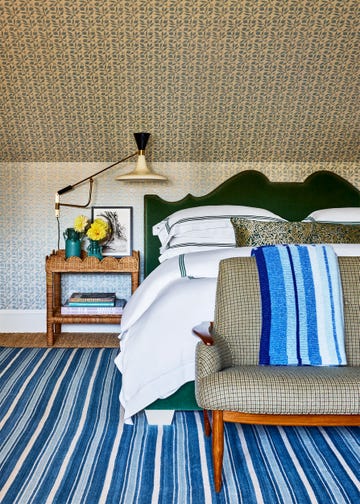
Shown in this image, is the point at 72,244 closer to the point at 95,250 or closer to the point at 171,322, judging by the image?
the point at 95,250

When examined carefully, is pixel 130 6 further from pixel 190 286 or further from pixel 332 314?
pixel 332 314

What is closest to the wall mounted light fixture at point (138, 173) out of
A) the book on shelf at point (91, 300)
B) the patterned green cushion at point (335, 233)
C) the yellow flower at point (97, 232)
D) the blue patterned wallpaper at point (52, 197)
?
the blue patterned wallpaper at point (52, 197)

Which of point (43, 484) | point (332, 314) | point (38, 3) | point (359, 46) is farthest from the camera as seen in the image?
point (359, 46)

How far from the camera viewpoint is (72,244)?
3.74m

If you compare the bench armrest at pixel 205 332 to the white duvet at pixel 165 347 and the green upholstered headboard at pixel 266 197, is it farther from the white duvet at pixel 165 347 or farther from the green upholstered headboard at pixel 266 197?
the green upholstered headboard at pixel 266 197

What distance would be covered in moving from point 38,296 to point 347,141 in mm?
2659

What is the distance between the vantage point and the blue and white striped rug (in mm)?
1694

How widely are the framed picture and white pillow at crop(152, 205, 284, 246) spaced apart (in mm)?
343

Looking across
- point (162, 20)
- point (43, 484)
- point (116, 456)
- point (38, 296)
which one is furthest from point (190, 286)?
point (38, 296)

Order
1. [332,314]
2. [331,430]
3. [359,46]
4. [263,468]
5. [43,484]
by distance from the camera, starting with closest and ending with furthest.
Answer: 1. [43,484]
2. [263,468]
3. [332,314]
4. [331,430]
5. [359,46]

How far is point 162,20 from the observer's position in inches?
117

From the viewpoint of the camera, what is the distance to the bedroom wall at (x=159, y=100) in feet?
9.75

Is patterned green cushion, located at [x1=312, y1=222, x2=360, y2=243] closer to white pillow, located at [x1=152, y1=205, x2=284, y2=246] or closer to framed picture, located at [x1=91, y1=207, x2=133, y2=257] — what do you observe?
white pillow, located at [x1=152, y1=205, x2=284, y2=246]

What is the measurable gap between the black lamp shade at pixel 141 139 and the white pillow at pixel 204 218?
1.74 ft
